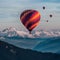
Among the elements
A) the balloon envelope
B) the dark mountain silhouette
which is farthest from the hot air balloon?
the dark mountain silhouette

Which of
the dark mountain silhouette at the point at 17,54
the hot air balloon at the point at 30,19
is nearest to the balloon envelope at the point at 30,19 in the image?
the hot air balloon at the point at 30,19

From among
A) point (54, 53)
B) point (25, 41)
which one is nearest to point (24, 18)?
point (25, 41)

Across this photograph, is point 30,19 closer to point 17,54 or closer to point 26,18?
point 26,18

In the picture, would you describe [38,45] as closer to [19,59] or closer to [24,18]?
[19,59]

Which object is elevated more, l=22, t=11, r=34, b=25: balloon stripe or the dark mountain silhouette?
the dark mountain silhouette

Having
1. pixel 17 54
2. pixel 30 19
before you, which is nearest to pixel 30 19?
pixel 30 19

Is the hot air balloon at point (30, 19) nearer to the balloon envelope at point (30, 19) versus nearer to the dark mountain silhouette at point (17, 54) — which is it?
the balloon envelope at point (30, 19)

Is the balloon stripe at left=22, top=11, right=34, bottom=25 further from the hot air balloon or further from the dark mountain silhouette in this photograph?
the dark mountain silhouette
